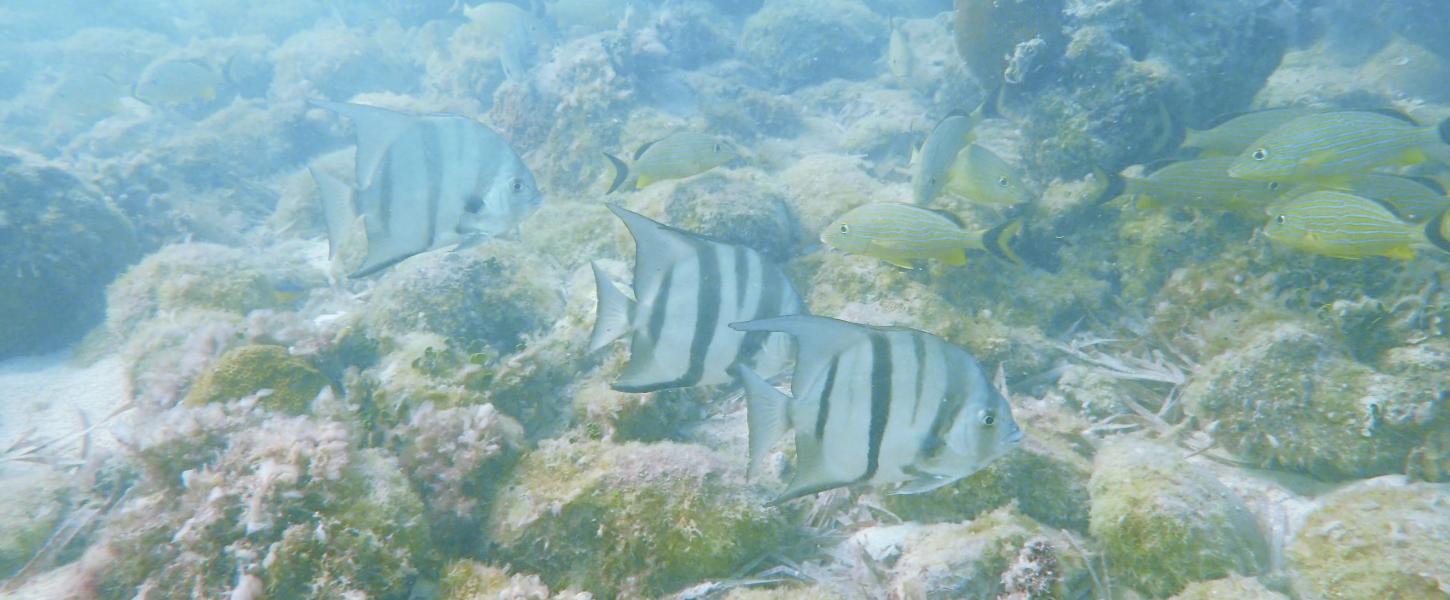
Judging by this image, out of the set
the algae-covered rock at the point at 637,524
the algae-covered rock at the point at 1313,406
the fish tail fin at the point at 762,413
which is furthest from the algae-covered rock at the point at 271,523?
the algae-covered rock at the point at 1313,406

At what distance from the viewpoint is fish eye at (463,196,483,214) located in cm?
284

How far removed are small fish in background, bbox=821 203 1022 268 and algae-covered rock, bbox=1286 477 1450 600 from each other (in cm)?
184

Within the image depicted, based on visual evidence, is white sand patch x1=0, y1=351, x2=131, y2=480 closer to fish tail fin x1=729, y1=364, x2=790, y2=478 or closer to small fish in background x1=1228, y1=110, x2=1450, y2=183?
fish tail fin x1=729, y1=364, x2=790, y2=478

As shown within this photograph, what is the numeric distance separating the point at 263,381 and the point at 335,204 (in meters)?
1.27

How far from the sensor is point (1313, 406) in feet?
10.2

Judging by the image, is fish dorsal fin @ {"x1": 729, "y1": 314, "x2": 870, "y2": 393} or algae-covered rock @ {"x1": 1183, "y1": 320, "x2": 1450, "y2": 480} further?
algae-covered rock @ {"x1": 1183, "y1": 320, "x2": 1450, "y2": 480}

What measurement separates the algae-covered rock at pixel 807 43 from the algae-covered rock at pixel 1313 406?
36.1ft

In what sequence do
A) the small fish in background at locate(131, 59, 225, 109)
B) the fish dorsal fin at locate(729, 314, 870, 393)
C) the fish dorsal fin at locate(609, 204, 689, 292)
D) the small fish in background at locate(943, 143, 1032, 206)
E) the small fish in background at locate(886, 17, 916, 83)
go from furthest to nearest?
the small fish in background at locate(131, 59, 225, 109) → the small fish in background at locate(886, 17, 916, 83) → the small fish in background at locate(943, 143, 1032, 206) → the fish dorsal fin at locate(609, 204, 689, 292) → the fish dorsal fin at locate(729, 314, 870, 393)

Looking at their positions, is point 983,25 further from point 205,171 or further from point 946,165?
point 205,171

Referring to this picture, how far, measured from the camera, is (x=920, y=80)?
11.5m

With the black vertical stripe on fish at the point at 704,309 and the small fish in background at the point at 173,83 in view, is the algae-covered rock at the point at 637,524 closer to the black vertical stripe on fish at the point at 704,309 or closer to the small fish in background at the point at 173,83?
the black vertical stripe on fish at the point at 704,309

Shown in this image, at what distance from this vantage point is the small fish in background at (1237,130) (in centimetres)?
434

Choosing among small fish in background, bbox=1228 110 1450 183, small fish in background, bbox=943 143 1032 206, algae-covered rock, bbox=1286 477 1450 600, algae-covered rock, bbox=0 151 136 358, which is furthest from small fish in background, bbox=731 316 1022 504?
algae-covered rock, bbox=0 151 136 358

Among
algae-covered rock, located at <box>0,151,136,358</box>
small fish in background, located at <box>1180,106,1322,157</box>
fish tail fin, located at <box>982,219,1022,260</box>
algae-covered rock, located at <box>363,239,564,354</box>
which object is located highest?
small fish in background, located at <box>1180,106,1322,157</box>
